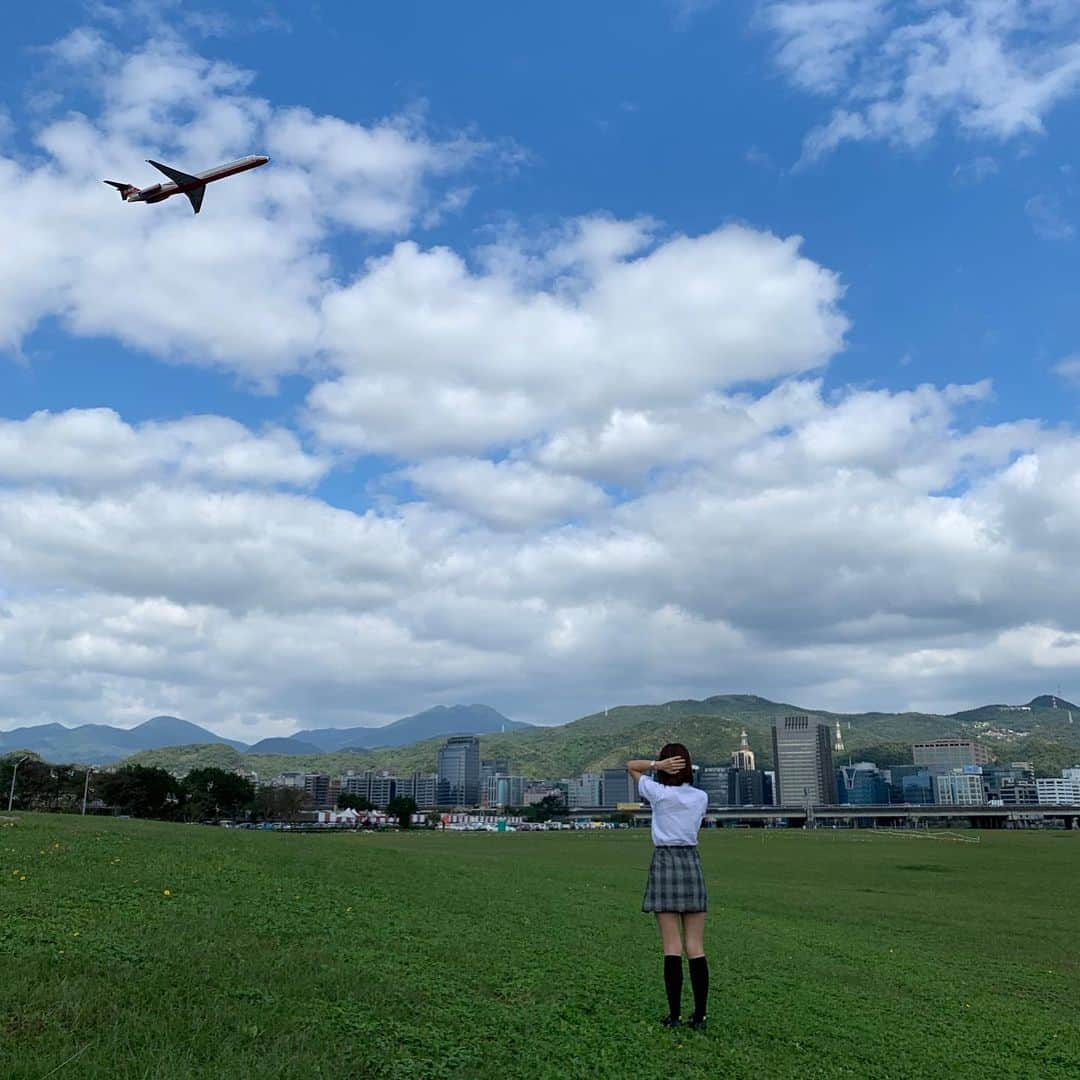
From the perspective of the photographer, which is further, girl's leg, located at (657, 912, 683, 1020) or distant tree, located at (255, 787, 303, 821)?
distant tree, located at (255, 787, 303, 821)

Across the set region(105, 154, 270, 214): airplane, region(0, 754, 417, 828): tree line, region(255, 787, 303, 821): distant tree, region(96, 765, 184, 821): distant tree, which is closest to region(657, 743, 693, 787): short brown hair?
region(105, 154, 270, 214): airplane

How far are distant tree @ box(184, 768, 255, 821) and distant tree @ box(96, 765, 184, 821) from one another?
2162mm

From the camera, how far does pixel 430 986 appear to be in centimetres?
943

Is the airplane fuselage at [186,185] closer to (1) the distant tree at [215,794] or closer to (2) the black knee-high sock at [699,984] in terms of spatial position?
(2) the black knee-high sock at [699,984]

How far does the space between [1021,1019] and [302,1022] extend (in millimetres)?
9072

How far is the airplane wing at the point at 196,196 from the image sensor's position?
86.5 ft

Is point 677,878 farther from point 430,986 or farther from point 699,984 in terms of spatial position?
point 430,986

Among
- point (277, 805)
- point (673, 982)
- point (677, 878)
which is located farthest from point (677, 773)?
point (277, 805)

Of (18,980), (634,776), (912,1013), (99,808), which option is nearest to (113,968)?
(18,980)

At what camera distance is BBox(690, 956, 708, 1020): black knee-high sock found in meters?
8.79

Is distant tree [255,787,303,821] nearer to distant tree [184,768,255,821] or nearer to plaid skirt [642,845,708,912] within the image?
distant tree [184,768,255,821]

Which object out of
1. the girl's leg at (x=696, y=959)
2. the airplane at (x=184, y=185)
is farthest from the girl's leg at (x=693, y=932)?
the airplane at (x=184, y=185)

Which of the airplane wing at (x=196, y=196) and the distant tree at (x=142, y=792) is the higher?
the airplane wing at (x=196, y=196)

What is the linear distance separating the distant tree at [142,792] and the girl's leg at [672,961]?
13694cm
